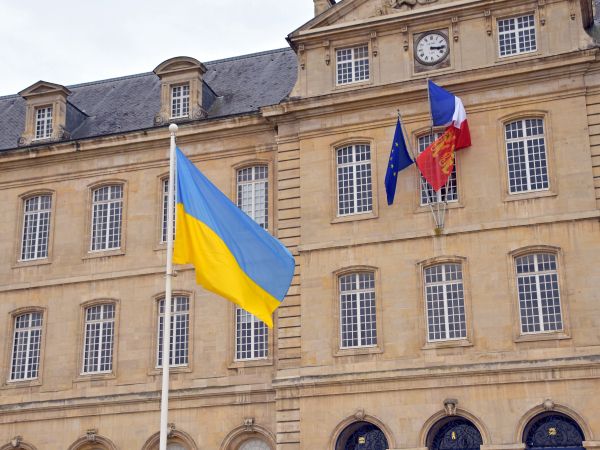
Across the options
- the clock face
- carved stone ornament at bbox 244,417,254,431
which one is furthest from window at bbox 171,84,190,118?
carved stone ornament at bbox 244,417,254,431

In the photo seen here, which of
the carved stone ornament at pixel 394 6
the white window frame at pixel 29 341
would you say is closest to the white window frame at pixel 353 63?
the carved stone ornament at pixel 394 6

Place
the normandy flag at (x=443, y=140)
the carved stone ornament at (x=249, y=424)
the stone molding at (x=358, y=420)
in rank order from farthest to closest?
1. the carved stone ornament at (x=249, y=424)
2. the normandy flag at (x=443, y=140)
3. the stone molding at (x=358, y=420)

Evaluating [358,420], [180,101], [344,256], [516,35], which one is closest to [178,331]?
[344,256]

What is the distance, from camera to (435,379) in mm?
24719

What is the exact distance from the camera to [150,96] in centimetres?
3431

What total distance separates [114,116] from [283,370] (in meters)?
12.4

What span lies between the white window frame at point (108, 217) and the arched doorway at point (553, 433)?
14008 mm

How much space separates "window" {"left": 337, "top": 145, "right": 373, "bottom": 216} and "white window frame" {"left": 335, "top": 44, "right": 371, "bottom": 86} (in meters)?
2.11

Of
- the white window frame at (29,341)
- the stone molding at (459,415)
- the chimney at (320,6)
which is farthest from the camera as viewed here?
the white window frame at (29,341)

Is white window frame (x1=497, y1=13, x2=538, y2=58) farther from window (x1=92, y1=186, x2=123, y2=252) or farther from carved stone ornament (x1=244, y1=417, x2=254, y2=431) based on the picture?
window (x1=92, y1=186, x2=123, y2=252)

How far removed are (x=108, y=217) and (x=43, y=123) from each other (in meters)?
4.87

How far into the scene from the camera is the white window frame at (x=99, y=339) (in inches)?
1159

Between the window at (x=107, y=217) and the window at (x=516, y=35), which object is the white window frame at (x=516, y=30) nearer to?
the window at (x=516, y=35)

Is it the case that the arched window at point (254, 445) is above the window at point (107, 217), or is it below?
below
